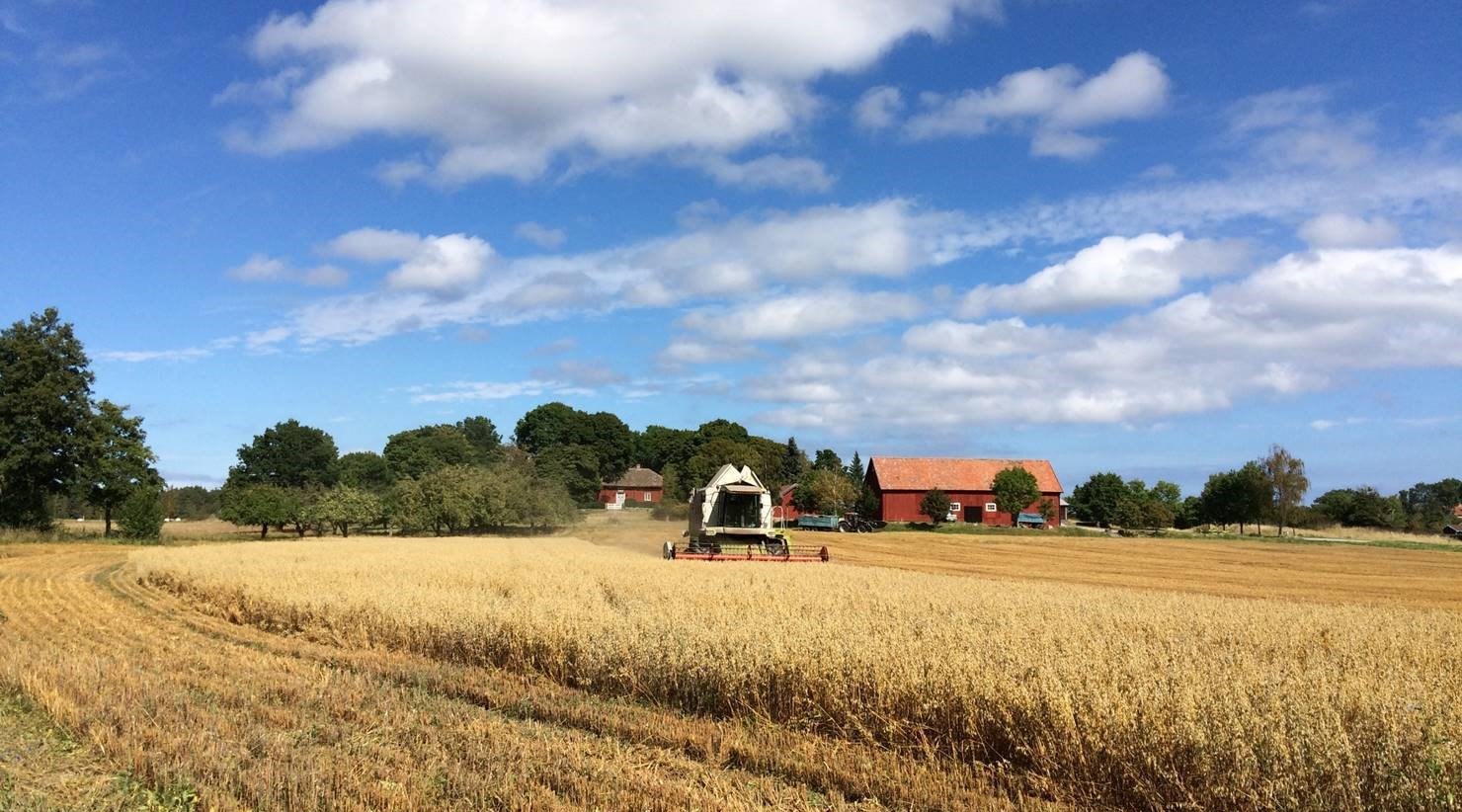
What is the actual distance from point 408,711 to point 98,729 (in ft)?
8.32

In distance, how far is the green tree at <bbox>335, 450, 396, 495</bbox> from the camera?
335 feet

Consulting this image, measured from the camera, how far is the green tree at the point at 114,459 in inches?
2061

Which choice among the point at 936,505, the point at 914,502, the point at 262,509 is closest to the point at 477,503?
the point at 262,509

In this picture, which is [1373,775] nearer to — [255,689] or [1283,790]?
[1283,790]

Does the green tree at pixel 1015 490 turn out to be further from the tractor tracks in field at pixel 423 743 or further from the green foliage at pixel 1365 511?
the tractor tracks in field at pixel 423 743

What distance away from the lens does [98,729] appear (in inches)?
313

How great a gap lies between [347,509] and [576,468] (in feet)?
121

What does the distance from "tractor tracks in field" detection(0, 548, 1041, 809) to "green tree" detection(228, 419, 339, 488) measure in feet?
363

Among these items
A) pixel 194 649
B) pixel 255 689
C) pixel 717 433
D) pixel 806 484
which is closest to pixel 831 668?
pixel 255 689

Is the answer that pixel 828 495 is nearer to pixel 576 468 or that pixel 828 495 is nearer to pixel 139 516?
pixel 576 468

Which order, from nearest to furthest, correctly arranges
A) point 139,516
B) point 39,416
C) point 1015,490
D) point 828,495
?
point 39,416
point 139,516
point 1015,490
point 828,495

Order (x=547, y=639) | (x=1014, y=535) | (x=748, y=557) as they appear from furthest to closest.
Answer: (x=1014, y=535) < (x=748, y=557) < (x=547, y=639)

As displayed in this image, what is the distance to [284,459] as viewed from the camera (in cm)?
11338

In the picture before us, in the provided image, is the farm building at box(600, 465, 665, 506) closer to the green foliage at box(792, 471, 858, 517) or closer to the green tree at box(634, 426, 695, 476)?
the green tree at box(634, 426, 695, 476)
